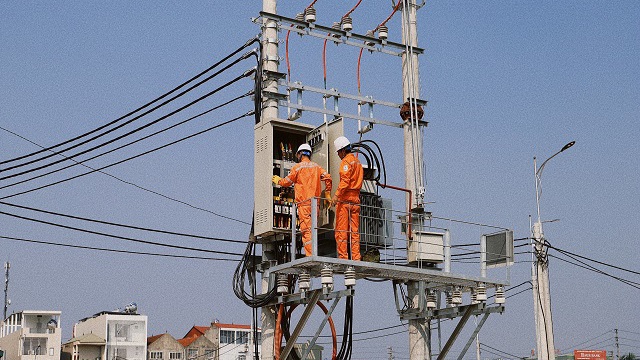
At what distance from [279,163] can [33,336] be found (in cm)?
6765

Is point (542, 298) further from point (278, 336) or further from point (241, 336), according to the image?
point (241, 336)

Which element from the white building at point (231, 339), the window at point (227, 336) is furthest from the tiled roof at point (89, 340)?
the window at point (227, 336)

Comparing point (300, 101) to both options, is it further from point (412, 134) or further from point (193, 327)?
point (193, 327)

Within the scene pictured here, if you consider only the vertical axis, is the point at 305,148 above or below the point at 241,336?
below

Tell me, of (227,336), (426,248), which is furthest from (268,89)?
(227,336)

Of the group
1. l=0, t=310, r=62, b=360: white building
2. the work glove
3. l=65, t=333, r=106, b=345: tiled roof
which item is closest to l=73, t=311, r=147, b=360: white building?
l=65, t=333, r=106, b=345: tiled roof

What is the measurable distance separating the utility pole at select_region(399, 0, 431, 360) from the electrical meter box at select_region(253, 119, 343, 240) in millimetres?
1920

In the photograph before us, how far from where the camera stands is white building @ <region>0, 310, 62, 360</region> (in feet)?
267

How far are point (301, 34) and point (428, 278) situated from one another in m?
5.58

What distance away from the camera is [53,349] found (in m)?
83.1

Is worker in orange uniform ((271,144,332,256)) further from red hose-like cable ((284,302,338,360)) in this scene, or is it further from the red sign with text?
the red sign with text

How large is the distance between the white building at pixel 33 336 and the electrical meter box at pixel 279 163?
65.8 metres

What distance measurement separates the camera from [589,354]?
86.2 m

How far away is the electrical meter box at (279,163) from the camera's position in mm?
18969
